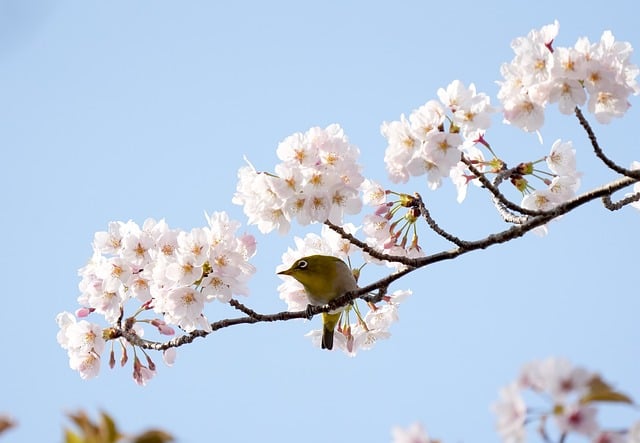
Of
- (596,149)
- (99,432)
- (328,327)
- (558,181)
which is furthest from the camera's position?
(328,327)

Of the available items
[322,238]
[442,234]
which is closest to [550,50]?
[442,234]

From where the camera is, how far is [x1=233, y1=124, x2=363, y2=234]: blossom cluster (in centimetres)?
478

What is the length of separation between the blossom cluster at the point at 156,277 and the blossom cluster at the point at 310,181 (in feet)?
1.25

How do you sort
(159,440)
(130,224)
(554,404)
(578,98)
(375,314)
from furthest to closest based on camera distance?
1. (375,314)
2. (130,224)
3. (578,98)
4. (554,404)
5. (159,440)

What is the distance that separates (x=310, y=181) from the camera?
15.7 ft

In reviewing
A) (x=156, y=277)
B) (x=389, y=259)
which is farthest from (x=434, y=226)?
(x=156, y=277)

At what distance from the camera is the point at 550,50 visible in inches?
183

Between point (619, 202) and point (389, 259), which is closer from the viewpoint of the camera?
point (389, 259)

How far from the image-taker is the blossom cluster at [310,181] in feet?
15.7

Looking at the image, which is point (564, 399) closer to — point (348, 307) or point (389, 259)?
point (389, 259)

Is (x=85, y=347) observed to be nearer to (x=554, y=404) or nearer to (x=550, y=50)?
(x=550, y=50)

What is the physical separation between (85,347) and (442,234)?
265 cm

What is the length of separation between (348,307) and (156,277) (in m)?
1.46

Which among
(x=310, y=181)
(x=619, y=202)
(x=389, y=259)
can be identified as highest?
(x=310, y=181)
